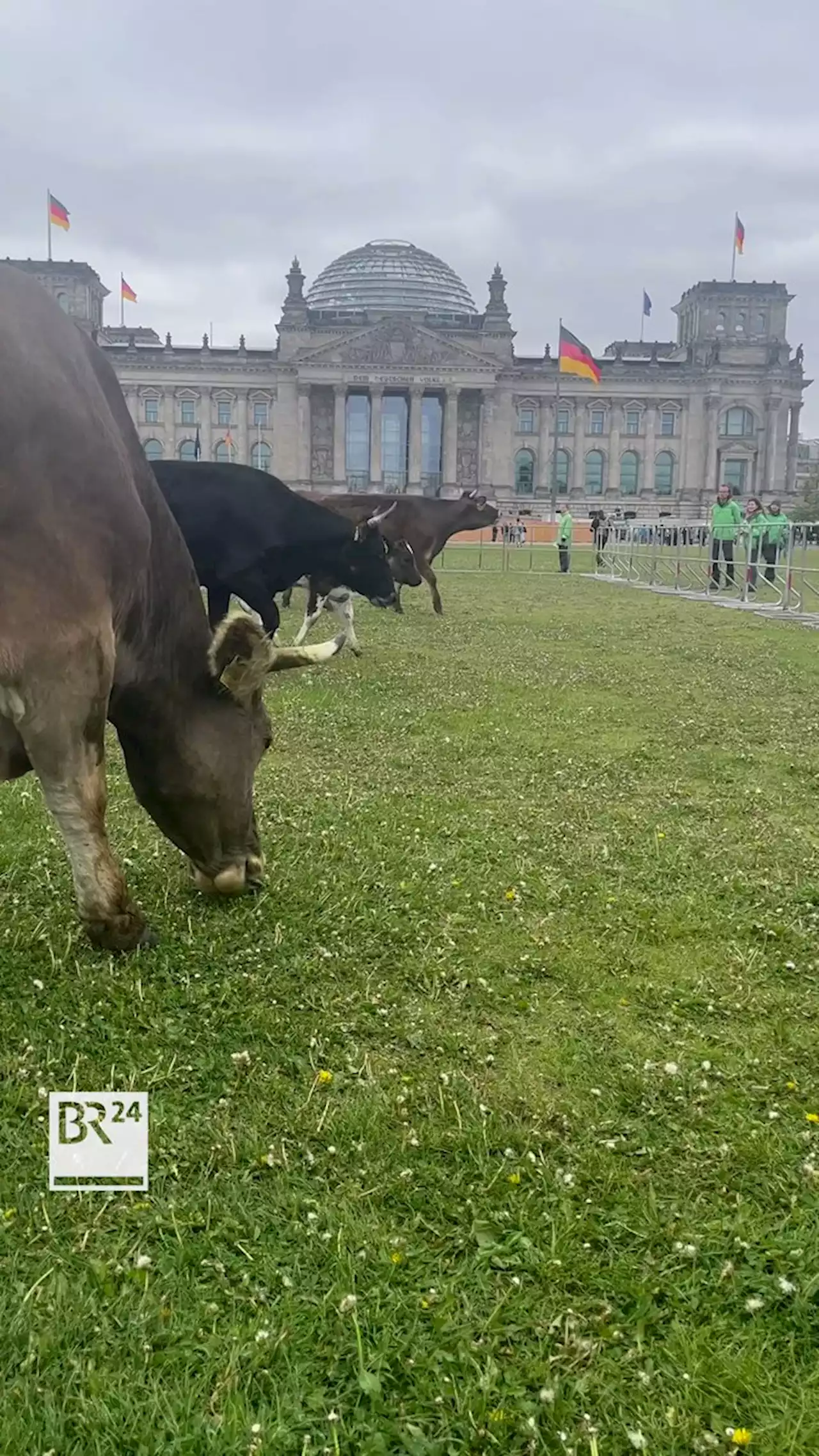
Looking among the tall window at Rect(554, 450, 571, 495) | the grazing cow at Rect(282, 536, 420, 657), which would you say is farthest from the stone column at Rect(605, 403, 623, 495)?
the grazing cow at Rect(282, 536, 420, 657)

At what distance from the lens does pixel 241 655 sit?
15.0 feet

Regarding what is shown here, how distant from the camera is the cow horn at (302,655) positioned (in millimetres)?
4746

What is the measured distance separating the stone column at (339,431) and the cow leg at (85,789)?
372ft

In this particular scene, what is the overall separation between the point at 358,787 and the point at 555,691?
4.62 metres

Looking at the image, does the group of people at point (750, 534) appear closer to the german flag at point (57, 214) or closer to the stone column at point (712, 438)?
the german flag at point (57, 214)

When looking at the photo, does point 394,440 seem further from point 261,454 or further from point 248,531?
point 248,531

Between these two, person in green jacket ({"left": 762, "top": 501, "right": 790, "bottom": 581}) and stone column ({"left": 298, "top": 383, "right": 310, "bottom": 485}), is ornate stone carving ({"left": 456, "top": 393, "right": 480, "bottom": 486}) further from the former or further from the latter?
person in green jacket ({"left": 762, "top": 501, "right": 790, "bottom": 581})

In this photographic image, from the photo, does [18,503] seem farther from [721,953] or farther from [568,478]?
[568,478]

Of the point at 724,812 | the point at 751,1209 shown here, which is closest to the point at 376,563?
the point at 724,812

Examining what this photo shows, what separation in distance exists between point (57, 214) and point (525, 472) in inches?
2181

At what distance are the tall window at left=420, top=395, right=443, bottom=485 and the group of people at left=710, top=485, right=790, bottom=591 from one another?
3487 inches

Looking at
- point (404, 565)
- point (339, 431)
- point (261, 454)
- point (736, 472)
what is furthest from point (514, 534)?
point (736, 472)

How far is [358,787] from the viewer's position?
7723 mm

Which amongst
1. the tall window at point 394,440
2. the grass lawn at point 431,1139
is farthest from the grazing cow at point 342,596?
the tall window at point 394,440
